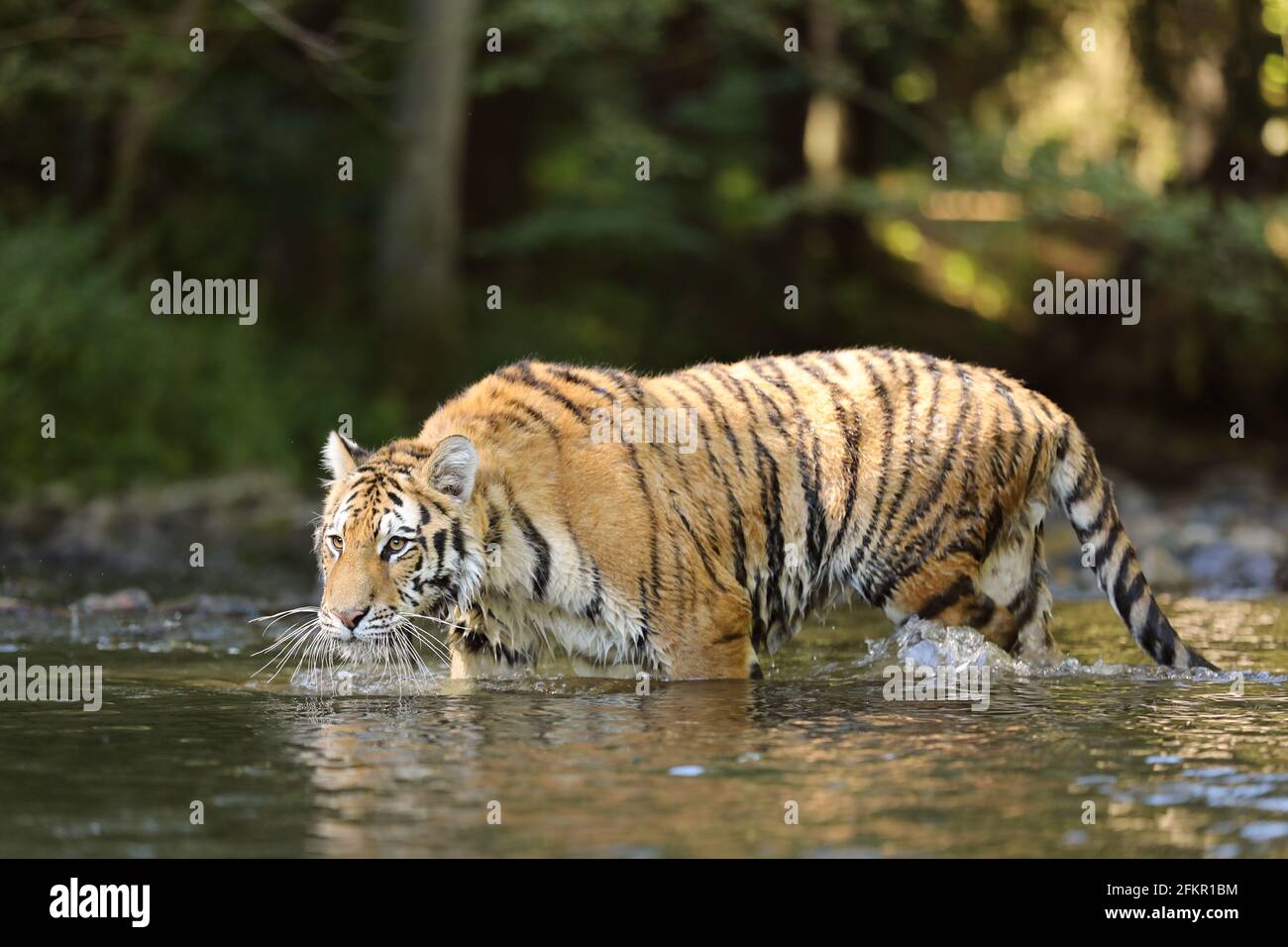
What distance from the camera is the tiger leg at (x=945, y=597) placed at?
6.73 m

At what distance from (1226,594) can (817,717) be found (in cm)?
518

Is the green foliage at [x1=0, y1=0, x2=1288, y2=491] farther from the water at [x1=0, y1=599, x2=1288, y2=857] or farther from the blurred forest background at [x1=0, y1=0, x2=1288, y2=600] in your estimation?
the water at [x1=0, y1=599, x2=1288, y2=857]

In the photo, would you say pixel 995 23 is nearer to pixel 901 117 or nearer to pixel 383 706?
pixel 901 117

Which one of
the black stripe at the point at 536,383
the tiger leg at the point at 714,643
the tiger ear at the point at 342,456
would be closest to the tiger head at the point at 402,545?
the tiger ear at the point at 342,456

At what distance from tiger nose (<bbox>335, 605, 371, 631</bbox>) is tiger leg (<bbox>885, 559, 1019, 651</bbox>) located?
220cm

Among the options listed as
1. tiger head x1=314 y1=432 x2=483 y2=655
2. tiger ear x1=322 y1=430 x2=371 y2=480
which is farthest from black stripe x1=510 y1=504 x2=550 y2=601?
tiger ear x1=322 y1=430 x2=371 y2=480

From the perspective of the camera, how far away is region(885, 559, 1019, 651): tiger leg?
265 inches

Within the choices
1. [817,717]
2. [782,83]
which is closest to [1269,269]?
[782,83]

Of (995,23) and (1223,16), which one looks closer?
(1223,16)

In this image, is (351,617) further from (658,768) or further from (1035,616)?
(1035,616)

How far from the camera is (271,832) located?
439cm

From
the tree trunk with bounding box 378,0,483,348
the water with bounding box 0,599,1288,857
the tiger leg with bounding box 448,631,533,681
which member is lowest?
the water with bounding box 0,599,1288,857
